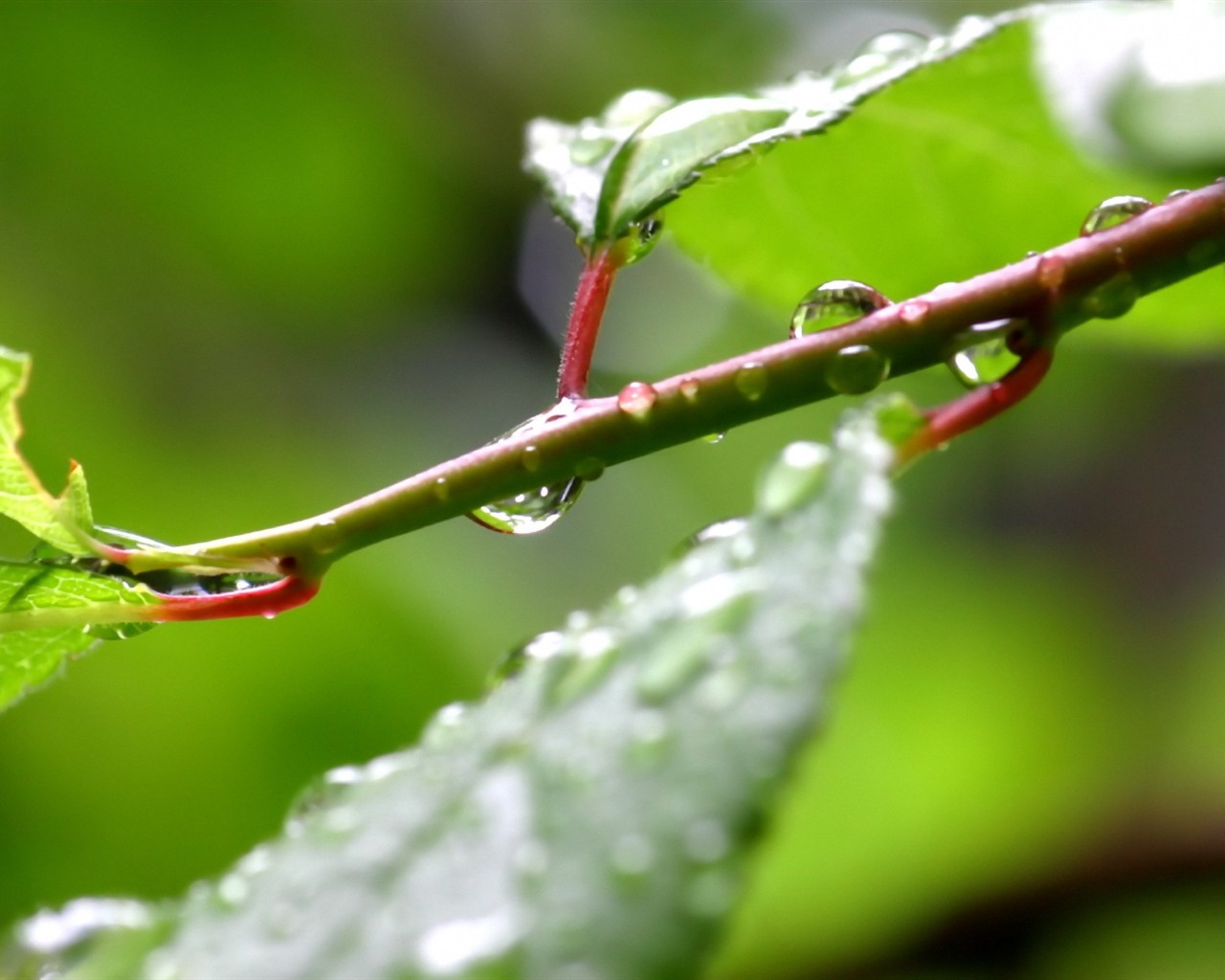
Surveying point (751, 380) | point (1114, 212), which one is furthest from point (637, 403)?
point (1114, 212)

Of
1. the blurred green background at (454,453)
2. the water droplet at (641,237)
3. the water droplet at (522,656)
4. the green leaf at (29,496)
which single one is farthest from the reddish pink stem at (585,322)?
the blurred green background at (454,453)

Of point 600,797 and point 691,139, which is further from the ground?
point 691,139

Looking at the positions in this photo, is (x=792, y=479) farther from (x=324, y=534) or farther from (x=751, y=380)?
(x=324, y=534)

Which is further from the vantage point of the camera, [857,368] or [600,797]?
[857,368]

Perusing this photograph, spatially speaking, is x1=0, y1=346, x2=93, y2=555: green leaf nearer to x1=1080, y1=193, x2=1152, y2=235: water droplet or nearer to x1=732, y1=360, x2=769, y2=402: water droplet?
x1=732, y1=360, x2=769, y2=402: water droplet

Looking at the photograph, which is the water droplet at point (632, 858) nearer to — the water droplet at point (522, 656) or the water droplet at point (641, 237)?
the water droplet at point (522, 656)

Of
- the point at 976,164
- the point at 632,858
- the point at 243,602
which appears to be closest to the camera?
the point at 632,858

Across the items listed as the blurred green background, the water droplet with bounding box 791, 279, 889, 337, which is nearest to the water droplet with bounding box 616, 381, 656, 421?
A: the water droplet with bounding box 791, 279, 889, 337
